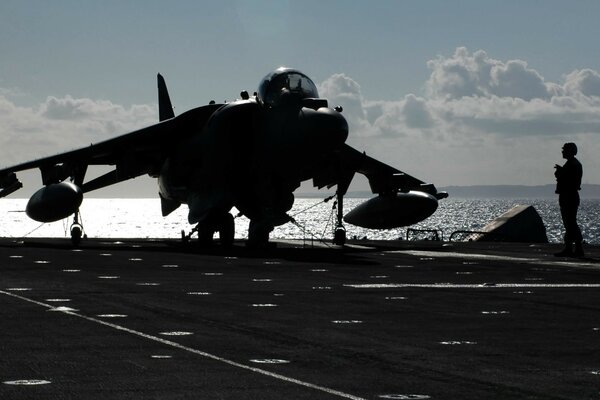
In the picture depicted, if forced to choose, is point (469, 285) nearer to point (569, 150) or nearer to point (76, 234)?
point (569, 150)

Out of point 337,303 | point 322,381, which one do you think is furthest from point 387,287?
point 322,381

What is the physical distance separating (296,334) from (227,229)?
78.2 ft

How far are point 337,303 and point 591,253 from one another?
1925 cm

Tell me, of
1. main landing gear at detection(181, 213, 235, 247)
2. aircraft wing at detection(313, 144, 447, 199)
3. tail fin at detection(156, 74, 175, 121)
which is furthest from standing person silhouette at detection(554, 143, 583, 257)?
Result: tail fin at detection(156, 74, 175, 121)

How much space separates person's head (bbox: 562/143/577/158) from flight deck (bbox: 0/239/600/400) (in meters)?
5.76

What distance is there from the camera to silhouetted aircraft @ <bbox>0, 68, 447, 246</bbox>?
3219cm

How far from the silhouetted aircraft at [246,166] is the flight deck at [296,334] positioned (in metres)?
8.93

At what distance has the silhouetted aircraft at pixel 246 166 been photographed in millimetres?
32188

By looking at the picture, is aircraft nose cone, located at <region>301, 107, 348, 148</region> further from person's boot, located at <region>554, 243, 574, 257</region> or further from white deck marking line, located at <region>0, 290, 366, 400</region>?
white deck marking line, located at <region>0, 290, 366, 400</region>

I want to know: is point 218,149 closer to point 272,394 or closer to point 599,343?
point 599,343

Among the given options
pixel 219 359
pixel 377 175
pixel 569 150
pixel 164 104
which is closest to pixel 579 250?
pixel 569 150

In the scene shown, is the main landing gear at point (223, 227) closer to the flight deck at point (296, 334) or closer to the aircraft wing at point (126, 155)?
the aircraft wing at point (126, 155)

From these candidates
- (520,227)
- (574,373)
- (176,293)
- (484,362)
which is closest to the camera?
(574,373)

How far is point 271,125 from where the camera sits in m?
32.9
